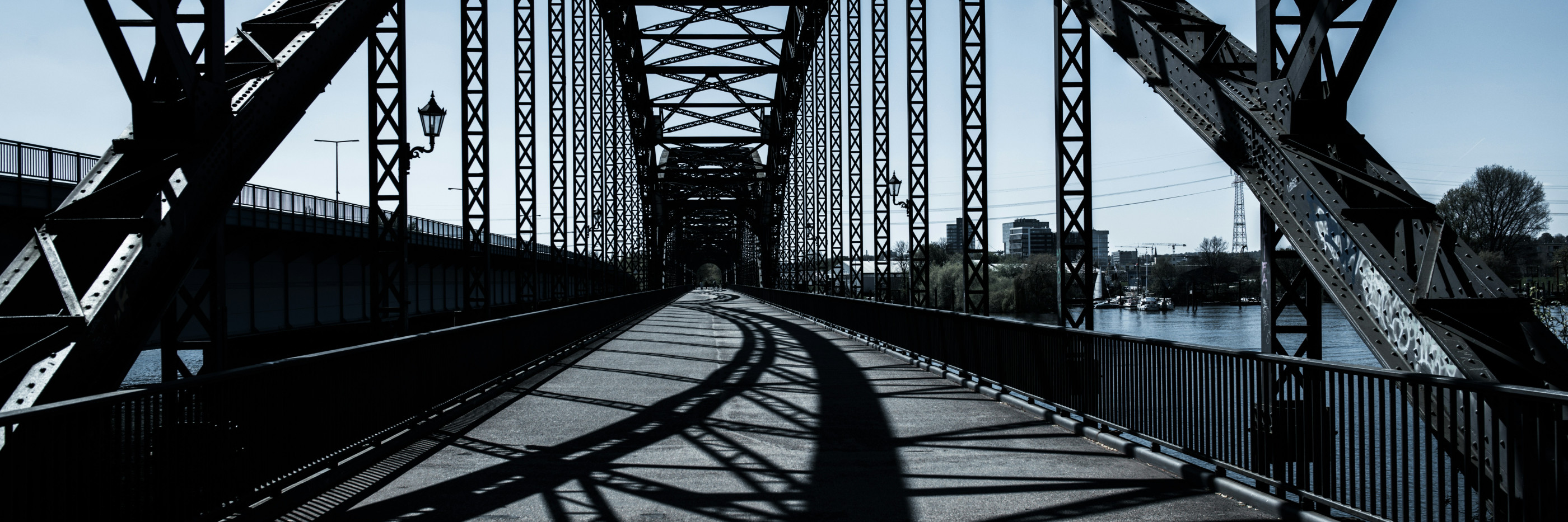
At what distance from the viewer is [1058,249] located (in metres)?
12.8

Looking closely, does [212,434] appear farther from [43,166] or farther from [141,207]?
[43,166]

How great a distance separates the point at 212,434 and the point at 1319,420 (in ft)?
21.7

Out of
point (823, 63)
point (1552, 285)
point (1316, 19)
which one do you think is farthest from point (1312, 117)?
point (1552, 285)

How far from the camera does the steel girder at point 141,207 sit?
5863 mm

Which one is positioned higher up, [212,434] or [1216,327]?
[212,434]

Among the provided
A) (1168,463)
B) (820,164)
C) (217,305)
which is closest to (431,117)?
(217,305)

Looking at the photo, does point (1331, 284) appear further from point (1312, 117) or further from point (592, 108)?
point (592, 108)

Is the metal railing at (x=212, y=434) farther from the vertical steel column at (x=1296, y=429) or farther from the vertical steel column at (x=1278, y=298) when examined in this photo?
the vertical steel column at (x=1278, y=298)

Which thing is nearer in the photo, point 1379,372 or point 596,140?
point 1379,372

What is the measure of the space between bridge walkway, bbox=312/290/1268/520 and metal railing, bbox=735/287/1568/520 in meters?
0.37

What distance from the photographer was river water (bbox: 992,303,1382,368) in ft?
128

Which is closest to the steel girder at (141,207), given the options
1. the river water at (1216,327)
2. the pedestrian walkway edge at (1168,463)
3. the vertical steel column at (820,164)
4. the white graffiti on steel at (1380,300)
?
the pedestrian walkway edge at (1168,463)

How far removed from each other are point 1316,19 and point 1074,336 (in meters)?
4.12

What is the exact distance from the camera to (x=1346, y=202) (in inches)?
271
